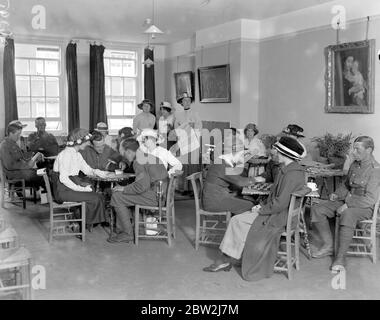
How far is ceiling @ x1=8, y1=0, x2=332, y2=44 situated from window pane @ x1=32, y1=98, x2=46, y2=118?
1.55 metres

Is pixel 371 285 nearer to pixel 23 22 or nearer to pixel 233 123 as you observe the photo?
pixel 233 123

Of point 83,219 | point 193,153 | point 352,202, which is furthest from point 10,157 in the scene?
point 352,202

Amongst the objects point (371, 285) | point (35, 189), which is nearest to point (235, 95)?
point (35, 189)

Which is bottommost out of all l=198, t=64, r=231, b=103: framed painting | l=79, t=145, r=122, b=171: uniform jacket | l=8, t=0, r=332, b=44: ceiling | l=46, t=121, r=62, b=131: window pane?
l=79, t=145, r=122, b=171: uniform jacket

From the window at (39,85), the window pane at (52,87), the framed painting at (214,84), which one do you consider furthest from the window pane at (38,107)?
the framed painting at (214,84)

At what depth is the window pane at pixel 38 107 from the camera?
38.0 ft

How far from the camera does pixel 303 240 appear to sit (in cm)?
587

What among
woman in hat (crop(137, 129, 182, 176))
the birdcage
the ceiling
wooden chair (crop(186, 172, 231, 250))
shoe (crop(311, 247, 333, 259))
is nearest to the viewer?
the birdcage

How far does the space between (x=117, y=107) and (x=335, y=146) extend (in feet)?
22.7

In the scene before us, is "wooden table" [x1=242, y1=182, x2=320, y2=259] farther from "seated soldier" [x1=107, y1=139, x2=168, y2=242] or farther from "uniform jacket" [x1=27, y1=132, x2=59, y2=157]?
"uniform jacket" [x1=27, y1=132, x2=59, y2=157]

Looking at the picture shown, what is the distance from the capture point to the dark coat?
4.59 metres

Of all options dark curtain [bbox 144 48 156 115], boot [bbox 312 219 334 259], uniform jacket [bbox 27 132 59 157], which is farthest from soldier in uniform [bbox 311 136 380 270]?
dark curtain [bbox 144 48 156 115]

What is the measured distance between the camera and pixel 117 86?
12617mm

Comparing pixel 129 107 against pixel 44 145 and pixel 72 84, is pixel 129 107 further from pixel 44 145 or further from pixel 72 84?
pixel 44 145
